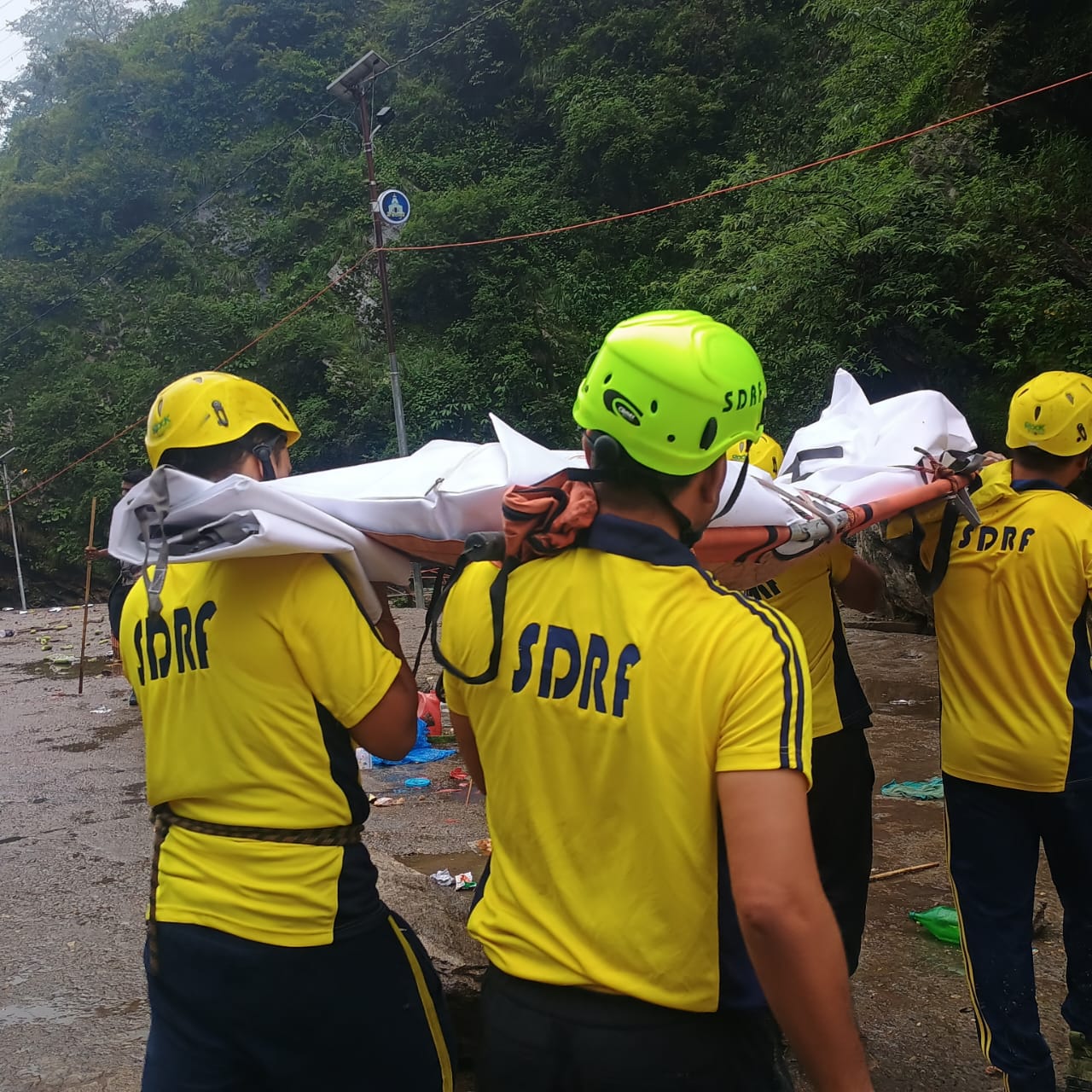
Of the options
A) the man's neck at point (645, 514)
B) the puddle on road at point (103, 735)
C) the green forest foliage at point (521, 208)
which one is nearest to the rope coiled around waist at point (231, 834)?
the man's neck at point (645, 514)

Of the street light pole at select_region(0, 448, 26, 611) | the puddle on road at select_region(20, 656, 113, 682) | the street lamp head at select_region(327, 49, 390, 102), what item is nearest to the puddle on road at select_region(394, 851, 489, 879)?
the puddle on road at select_region(20, 656, 113, 682)

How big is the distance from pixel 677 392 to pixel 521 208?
2298 centimetres

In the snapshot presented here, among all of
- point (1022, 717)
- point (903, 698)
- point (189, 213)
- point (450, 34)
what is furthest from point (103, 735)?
point (189, 213)

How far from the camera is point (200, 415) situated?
1812 millimetres

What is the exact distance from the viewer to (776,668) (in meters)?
1.22

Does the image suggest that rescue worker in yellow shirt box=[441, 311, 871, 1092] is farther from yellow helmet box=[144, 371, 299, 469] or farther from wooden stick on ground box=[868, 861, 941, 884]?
wooden stick on ground box=[868, 861, 941, 884]

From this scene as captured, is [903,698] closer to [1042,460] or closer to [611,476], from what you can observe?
[1042,460]

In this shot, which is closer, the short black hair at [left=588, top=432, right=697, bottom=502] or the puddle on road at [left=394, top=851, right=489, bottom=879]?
the short black hair at [left=588, top=432, right=697, bottom=502]

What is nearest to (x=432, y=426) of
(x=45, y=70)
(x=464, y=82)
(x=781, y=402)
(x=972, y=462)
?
(x=781, y=402)

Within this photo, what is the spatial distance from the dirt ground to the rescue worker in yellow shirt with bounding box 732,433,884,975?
1.79 ft

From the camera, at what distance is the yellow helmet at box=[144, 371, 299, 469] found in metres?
1.81

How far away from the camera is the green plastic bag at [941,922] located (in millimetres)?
3611

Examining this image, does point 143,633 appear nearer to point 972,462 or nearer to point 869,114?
point 972,462

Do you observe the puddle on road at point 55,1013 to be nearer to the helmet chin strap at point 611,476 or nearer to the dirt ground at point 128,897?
the dirt ground at point 128,897
